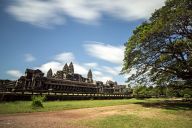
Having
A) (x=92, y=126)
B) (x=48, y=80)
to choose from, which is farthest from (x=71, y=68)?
(x=92, y=126)

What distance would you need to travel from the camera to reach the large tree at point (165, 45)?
22.9 m

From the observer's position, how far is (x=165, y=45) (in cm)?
2547

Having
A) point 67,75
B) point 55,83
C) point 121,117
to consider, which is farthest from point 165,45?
point 67,75

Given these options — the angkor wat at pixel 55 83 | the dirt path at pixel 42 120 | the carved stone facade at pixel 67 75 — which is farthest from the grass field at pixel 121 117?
the carved stone facade at pixel 67 75

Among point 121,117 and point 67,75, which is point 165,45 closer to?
point 121,117

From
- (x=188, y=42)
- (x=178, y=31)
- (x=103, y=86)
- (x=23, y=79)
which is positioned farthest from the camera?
(x=103, y=86)

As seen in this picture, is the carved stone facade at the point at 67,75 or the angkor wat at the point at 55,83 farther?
the carved stone facade at the point at 67,75

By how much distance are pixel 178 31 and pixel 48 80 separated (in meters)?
68.4

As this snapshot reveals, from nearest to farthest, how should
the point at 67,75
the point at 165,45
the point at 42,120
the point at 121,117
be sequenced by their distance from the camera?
the point at 42,120 < the point at 121,117 < the point at 165,45 < the point at 67,75

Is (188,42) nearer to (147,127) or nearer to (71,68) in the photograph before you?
(147,127)

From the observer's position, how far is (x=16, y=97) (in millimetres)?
27203

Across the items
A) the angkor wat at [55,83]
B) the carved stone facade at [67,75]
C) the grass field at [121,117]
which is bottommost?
the grass field at [121,117]

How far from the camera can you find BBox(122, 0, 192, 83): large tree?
75.0 feet

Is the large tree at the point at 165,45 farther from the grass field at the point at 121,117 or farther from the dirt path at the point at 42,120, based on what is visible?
the dirt path at the point at 42,120
